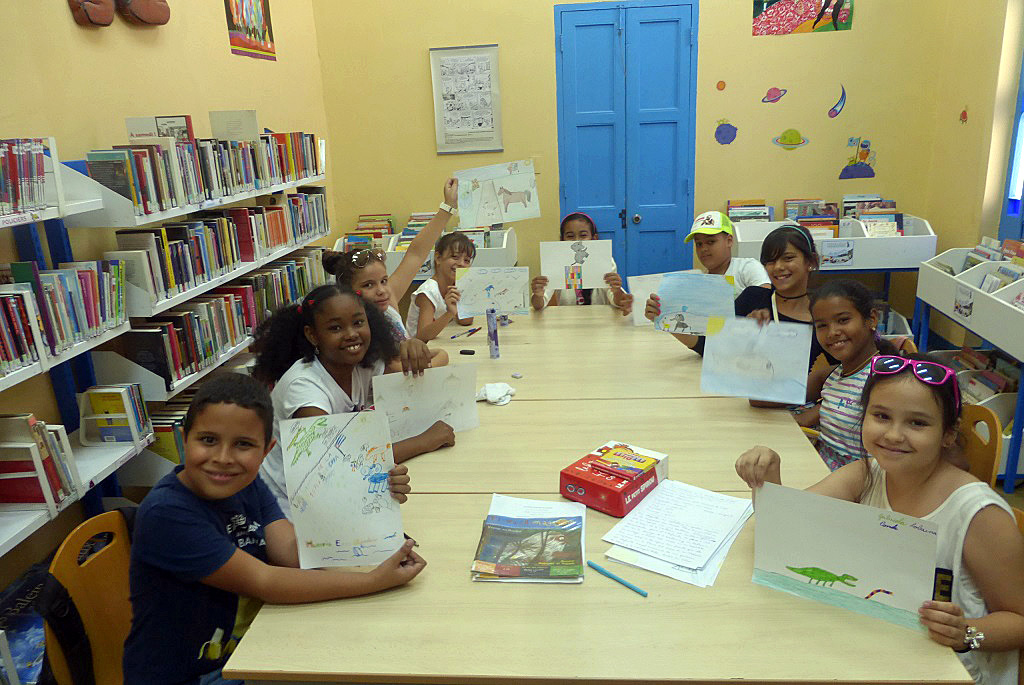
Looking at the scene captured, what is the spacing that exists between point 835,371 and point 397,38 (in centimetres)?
407

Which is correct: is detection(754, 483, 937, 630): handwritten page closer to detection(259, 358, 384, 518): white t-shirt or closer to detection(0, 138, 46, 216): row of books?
detection(259, 358, 384, 518): white t-shirt

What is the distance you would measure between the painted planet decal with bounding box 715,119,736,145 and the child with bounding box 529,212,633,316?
1690 millimetres

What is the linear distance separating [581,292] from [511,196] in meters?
0.67

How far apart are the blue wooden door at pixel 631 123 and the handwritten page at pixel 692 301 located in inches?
98.2

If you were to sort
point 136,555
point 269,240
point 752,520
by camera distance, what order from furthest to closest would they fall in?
point 269,240 → point 752,520 → point 136,555

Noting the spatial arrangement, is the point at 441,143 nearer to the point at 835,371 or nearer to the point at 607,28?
the point at 607,28

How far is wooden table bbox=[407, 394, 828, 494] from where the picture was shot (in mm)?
1756

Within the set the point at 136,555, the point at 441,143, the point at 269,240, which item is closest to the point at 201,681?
the point at 136,555

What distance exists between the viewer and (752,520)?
60.1 inches

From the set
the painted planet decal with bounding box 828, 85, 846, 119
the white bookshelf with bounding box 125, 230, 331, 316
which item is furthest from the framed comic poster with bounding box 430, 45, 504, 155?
the painted planet decal with bounding box 828, 85, 846, 119

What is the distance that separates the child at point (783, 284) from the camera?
2.65 metres

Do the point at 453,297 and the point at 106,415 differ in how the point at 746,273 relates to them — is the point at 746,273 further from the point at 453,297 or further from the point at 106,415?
the point at 106,415

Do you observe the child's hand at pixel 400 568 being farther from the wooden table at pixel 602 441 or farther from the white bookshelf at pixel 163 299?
the white bookshelf at pixel 163 299

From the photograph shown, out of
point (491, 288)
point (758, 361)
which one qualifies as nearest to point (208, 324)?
point (491, 288)
